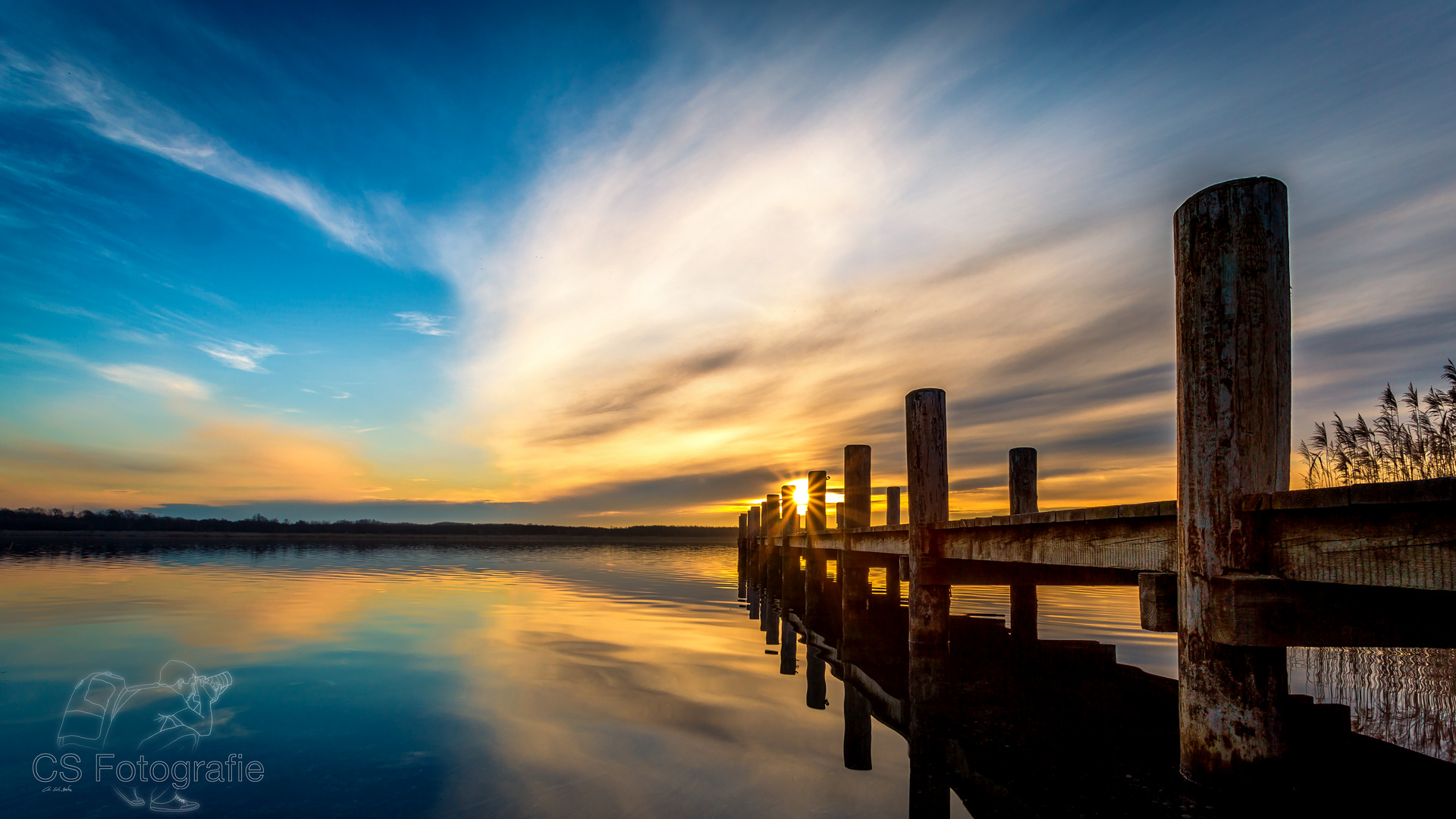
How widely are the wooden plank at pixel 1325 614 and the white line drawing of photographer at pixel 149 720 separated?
21.4ft

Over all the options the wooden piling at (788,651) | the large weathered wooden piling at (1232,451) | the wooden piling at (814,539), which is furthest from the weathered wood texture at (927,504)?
the wooden piling at (814,539)

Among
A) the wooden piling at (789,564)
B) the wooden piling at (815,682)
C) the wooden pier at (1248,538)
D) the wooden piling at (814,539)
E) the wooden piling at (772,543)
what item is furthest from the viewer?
the wooden piling at (772,543)

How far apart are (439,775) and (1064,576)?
7.25m

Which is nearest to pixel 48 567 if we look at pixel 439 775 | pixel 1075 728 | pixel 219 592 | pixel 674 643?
pixel 219 592

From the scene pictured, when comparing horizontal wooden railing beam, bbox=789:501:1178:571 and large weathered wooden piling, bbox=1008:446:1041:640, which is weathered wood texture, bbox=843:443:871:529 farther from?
horizontal wooden railing beam, bbox=789:501:1178:571

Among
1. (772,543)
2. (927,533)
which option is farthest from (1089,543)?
(772,543)

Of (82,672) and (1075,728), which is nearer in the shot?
(1075,728)

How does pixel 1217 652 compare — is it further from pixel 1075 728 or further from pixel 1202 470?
pixel 1075 728

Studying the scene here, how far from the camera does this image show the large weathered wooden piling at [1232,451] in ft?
11.5

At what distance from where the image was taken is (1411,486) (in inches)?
115

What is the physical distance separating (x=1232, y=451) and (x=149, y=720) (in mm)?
9393

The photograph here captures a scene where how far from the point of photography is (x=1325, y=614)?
3.45m

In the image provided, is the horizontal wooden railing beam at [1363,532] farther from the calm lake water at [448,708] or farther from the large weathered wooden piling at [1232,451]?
the calm lake water at [448,708]

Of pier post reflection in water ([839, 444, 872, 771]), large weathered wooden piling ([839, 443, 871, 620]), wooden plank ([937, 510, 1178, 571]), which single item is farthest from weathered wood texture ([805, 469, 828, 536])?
wooden plank ([937, 510, 1178, 571])
